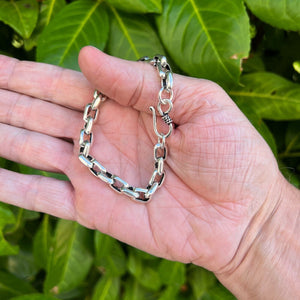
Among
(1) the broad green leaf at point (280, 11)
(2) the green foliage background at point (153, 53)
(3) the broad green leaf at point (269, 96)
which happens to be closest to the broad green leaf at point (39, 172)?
(2) the green foliage background at point (153, 53)

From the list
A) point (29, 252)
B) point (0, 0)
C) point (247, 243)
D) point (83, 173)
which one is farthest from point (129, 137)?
point (29, 252)

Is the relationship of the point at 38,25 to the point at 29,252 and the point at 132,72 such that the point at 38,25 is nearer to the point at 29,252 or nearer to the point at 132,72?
the point at 132,72

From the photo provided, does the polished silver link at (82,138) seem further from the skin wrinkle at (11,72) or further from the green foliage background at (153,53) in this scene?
the skin wrinkle at (11,72)

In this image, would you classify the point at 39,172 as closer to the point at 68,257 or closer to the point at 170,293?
the point at 68,257

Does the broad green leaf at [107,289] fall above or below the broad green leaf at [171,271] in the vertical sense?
below

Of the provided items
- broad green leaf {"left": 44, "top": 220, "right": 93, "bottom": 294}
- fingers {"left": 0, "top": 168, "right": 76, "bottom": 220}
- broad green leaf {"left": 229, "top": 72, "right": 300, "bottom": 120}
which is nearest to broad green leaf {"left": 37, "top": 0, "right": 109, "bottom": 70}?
fingers {"left": 0, "top": 168, "right": 76, "bottom": 220}

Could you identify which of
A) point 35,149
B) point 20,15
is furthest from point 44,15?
point 35,149

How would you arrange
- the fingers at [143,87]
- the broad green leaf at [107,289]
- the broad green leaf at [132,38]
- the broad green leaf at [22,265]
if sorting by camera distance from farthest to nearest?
1. the broad green leaf at [22,265]
2. the broad green leaf at [107,289]
3. the broad green leaf at [132,38]
4. the fingers at [143,87]

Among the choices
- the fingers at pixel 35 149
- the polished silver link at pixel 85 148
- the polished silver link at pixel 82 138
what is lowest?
the fingers at pixel 35 149
